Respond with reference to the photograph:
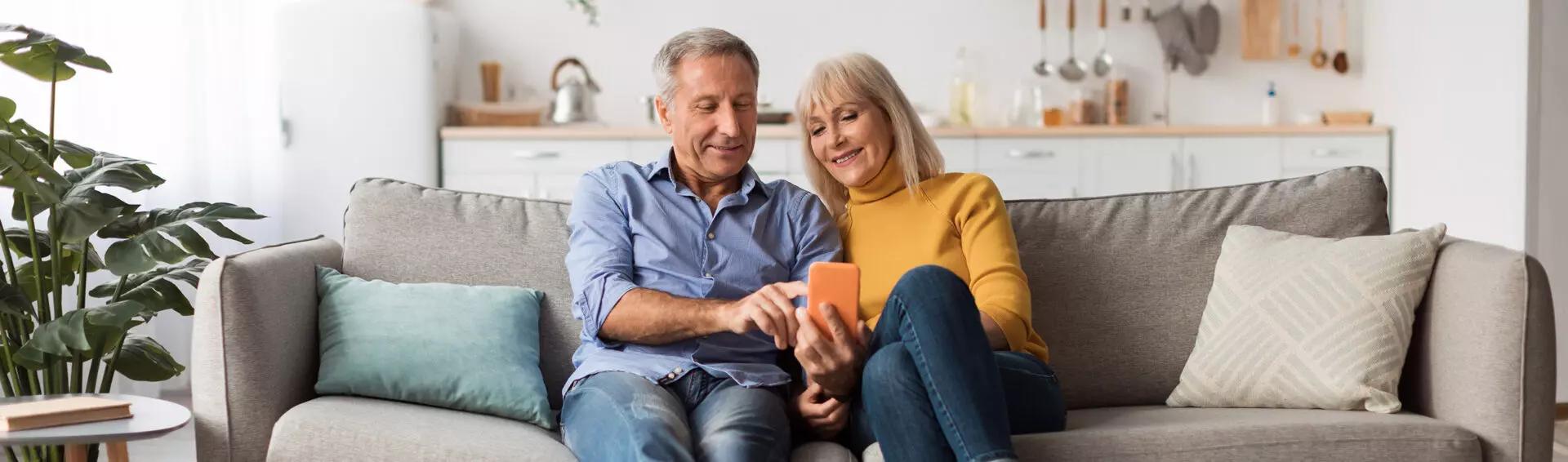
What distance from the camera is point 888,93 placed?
2148 millimetres

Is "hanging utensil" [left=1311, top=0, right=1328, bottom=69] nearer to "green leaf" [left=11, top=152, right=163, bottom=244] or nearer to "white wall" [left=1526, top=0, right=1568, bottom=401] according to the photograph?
"white wall" [left=1526, top=0, right=1568, bottom=401]

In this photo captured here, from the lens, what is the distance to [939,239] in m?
2.10

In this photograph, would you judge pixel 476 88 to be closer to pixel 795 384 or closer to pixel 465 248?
pixel 465 248

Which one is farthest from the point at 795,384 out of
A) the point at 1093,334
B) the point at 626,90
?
the point at 626,90

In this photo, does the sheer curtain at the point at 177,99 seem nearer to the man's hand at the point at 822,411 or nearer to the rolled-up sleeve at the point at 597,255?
the rolled-up sleeve at the point at 597,255

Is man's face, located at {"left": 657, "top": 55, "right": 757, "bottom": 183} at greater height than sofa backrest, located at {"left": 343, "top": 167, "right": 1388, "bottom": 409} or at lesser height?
greater

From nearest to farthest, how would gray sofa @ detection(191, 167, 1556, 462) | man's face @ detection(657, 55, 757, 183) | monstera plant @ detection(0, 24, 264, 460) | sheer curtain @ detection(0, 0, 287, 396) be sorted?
gray sofa @ detection(191, 167, 1556, 462) → man's face @ detection(657, 55, 757, 183) → monstera plant @ detection(0, 24, 264, 460) → sheer curtain @ detection(0, 0, 287, 396)

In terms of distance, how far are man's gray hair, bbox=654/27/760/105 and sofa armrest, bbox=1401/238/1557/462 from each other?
3.82ft

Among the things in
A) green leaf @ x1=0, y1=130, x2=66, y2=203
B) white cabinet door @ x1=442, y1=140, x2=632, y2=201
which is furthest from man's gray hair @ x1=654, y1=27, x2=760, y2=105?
white cabinet door @ x1=442, y1=140, x2=632, y2=201

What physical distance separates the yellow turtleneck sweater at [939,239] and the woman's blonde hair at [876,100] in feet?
0.10

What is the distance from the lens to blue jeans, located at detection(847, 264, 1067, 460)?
165 cm

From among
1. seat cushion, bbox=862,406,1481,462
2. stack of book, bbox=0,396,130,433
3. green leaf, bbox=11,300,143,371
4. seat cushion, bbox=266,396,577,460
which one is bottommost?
seat cushion, bbox=862,406,1481,462

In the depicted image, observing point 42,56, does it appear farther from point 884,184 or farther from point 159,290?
point 884,184

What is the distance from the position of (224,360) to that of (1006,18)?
12.6 ft
